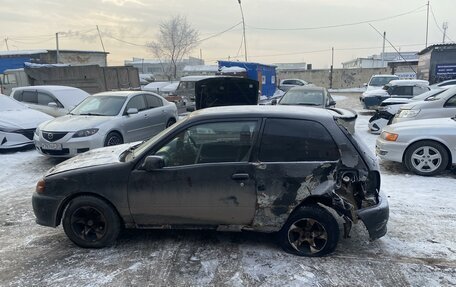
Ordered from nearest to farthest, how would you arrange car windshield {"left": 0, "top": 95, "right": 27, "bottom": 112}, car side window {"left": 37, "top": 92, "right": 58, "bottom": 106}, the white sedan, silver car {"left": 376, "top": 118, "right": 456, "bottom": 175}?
1. silver car {"left": 376, "top": 118, "right": 456, "bottom": 175}
2. the white sedan
3. car windshield {"left": 0, "top": 95, "right": 27, "bottom": 112}
4. car side window {"left": 37, "top": 92, "right": 58, "bottom": 106}

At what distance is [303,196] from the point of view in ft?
12.1

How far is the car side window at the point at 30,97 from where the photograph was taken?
11.6 m

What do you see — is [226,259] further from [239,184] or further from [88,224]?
[88,224]

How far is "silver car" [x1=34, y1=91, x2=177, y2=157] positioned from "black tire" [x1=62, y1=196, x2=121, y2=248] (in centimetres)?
394

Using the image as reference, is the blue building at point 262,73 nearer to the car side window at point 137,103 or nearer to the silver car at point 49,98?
the silver car at point 49,98

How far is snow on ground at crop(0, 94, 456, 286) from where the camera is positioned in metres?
3.43

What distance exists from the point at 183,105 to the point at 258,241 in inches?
512

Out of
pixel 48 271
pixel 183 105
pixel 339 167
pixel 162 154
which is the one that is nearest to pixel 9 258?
pixel 48 271

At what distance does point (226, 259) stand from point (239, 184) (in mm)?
811

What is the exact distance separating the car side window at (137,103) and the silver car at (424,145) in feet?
19.4

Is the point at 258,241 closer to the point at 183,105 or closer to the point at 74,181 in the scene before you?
the point at 74,181

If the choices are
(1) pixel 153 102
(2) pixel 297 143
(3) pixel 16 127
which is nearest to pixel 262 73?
(1) pixel 153 102

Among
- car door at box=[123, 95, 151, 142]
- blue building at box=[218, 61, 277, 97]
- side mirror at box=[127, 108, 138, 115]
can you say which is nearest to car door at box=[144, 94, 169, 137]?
car door at box=[123, 95, 151, 142]

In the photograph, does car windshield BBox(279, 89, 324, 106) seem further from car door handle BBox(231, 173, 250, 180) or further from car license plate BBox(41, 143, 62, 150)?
car door handle BBox(231, 173, 250, 180)
